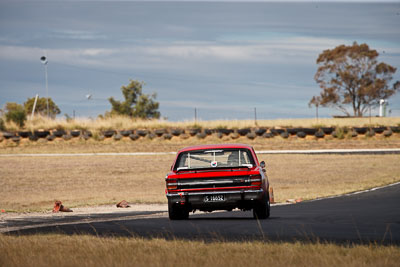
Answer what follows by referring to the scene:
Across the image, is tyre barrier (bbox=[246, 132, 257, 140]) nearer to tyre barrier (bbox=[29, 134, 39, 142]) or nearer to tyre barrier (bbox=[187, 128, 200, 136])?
tyre barrier (bbox=[187, 128, 200, 136])

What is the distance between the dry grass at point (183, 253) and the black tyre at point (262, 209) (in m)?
3.93

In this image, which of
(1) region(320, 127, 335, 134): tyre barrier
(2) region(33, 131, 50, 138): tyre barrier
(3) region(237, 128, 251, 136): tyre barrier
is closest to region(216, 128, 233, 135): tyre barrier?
(3) region(237, 128, 251, 136): tyre barrier

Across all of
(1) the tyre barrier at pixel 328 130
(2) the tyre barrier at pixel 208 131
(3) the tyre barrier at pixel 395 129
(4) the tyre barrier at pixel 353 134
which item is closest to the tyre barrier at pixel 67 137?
(2) the tyre barrier at pixel 208 131

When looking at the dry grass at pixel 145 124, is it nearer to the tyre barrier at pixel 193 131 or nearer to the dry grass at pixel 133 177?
the tyre barrier at pixel 193 131

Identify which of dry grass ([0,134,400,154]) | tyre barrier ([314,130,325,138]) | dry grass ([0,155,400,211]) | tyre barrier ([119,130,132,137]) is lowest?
dry grass ([0,155,400,211])

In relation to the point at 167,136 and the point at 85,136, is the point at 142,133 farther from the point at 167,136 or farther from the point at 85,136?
the point at 85,136

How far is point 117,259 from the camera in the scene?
961 centimetres

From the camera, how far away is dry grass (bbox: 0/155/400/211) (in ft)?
95.3

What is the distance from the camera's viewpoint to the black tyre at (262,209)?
14972 millimetres

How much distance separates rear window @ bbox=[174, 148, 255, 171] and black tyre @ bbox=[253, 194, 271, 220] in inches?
32.9

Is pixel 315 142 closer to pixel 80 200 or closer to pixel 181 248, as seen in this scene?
pixel 80 200

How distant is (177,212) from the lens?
1559 cm

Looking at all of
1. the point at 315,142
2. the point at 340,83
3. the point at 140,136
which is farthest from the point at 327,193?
the point at 340,83

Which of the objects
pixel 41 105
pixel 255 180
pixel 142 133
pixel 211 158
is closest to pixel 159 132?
pixel 142 133
